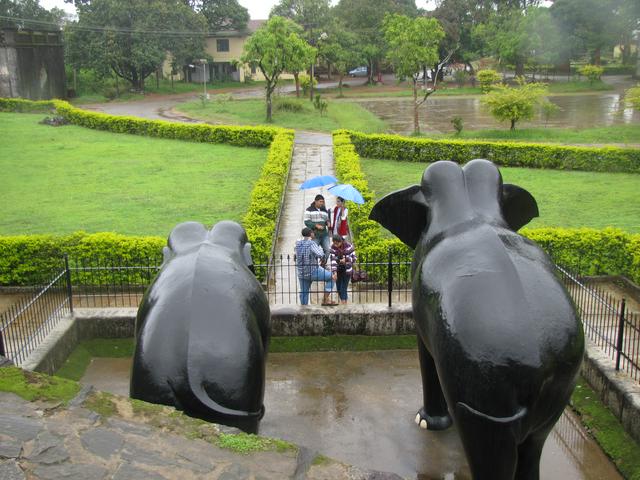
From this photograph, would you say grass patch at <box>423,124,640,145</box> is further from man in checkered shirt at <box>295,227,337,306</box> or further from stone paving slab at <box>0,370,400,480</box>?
stone paving slab at <box>0,370,400,480</box>

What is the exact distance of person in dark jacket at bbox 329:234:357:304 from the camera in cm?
997

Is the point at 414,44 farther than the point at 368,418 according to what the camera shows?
Yes

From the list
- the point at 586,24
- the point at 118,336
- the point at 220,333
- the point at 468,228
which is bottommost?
the point at 118,336

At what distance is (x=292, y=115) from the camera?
34.6 m

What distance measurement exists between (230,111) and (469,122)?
1249 centimetres

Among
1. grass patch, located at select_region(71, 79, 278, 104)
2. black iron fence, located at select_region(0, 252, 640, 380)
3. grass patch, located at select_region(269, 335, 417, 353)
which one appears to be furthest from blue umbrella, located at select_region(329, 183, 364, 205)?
grass patch, located at select_region(71, 79, 278, 104)

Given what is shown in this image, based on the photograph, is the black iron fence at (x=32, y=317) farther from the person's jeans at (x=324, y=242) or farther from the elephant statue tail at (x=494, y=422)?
the elephant statue tail at (x=494, y=422)

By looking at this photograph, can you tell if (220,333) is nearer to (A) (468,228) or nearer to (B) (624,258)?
(A) (468,228)

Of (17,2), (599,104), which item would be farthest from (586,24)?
(17,2)

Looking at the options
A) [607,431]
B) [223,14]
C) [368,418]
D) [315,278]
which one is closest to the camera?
[607,431]

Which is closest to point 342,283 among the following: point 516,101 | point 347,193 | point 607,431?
point 347,193

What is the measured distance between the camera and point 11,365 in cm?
403

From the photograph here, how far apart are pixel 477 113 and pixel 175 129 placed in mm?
17597

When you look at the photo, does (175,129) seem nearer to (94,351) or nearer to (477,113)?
(477,113)
